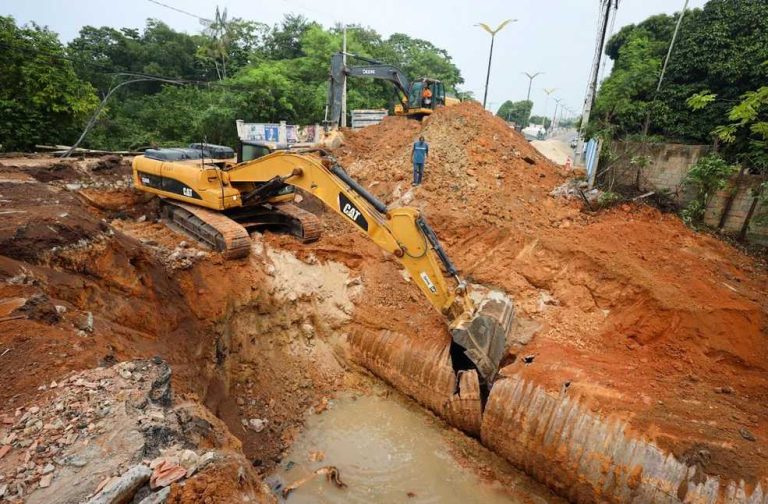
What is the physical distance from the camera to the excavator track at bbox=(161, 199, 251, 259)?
6.25m

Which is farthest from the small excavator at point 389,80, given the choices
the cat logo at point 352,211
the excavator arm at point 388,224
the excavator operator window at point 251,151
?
the cat logo at point 352,211

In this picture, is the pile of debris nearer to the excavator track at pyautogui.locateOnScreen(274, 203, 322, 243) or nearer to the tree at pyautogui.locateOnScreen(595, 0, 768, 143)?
the excavator track at pyautogui.locateOnScreen(274, 203, 322, 243)

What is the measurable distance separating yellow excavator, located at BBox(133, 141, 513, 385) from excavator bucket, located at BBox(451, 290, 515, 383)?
0.01 m

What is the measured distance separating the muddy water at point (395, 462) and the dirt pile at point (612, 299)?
1206mm

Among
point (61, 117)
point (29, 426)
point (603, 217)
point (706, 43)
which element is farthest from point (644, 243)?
point (61, 117)

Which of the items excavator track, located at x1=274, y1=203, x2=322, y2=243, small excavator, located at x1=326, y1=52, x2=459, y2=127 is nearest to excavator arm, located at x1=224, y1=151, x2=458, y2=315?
excavator track, located at x1=274, y1=203, x2=322, y2=243

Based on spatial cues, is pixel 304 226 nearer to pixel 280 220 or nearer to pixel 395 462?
pixel 280 220

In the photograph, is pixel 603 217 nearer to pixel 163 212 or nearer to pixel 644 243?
pixel 644 243

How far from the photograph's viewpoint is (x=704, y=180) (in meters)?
8.64

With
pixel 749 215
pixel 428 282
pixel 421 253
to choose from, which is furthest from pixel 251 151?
pixel 749 215

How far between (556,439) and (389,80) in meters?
12.8

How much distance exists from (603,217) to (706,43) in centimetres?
686

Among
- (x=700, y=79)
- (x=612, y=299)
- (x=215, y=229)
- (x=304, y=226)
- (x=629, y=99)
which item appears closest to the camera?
(x=215, y=229)

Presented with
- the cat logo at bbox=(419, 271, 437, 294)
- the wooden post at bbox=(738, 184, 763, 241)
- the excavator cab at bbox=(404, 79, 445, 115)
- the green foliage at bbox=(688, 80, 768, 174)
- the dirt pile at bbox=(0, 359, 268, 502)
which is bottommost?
the dirt pile at bbox=(0, 359, 268, 502)
